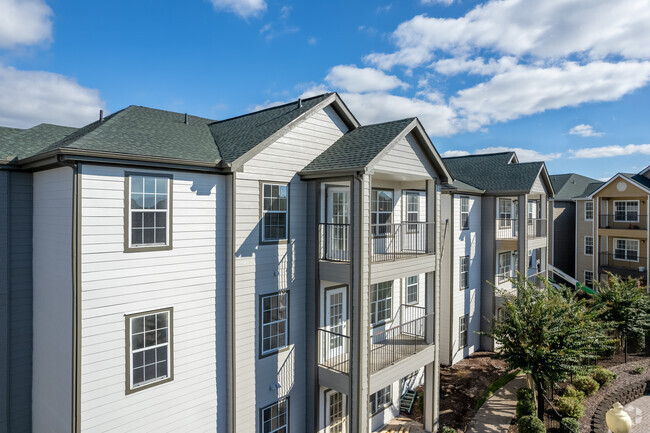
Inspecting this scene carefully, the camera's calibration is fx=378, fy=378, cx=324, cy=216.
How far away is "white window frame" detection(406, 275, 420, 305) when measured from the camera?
1647 cm

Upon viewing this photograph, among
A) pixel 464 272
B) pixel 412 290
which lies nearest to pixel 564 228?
pixel 464 272

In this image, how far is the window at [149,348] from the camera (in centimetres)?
922

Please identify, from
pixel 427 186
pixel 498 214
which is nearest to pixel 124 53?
pixel 427 186

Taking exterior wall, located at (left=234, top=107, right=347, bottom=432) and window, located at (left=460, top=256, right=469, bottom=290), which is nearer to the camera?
exterior wall, located at (left=234, top=107, right=347, bottom=432)

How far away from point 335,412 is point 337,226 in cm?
658

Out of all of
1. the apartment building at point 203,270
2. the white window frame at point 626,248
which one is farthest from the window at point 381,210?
the white window frame at point 626,248

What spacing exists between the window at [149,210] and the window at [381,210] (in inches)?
295

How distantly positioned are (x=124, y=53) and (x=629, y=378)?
25.7 m

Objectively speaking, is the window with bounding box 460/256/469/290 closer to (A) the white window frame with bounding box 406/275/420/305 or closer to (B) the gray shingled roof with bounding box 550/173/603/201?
(A) the white window frame with bounding box 406/275/420/305

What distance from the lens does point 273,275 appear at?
38.1 feet

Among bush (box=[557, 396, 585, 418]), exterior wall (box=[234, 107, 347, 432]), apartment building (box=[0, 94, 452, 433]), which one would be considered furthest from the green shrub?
exterior wall (box=[234, 107, 347, 432])

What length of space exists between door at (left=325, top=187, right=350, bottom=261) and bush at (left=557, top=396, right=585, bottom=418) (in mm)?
10369

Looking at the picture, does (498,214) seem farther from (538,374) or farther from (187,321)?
(187,321)

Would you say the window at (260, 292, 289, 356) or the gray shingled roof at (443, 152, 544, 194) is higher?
the gray shingled roof at (443, 152, 544, 194)
